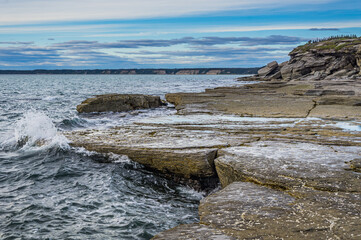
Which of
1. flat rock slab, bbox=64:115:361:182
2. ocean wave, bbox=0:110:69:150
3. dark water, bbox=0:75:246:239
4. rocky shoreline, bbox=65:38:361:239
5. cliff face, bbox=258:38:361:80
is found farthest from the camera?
cliff face, bbox=258:38:361:80

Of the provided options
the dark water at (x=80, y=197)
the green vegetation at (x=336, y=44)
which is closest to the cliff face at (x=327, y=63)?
the green vegetation at (x=336, y=44)

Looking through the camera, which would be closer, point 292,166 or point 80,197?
point 292,166

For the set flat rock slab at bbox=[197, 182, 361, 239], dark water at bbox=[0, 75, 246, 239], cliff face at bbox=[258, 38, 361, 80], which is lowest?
dark water at bbox=[0, 75, 246, 239]

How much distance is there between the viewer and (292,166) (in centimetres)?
709

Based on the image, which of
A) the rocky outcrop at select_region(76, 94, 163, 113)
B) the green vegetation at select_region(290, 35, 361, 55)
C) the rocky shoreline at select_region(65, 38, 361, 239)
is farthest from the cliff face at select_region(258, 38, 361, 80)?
the rocky shoreline at select_region(65, 38, 361, 239)

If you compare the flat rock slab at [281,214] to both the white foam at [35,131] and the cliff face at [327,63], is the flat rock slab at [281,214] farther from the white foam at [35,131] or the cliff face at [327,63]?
the cliff face at [327,63]

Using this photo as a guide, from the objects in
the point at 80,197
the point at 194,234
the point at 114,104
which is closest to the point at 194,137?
the point at 80,197

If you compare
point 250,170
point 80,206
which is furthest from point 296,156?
point 80,206

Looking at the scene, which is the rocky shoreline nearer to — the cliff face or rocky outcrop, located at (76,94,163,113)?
rocky outcrop, located at (76,94,163,113)

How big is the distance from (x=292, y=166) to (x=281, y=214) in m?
2.26

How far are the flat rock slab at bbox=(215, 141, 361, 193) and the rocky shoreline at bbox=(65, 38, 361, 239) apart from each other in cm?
2

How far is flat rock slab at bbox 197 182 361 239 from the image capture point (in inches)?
177

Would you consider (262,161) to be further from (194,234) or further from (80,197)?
(80,197)

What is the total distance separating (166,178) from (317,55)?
82849 millimetres
